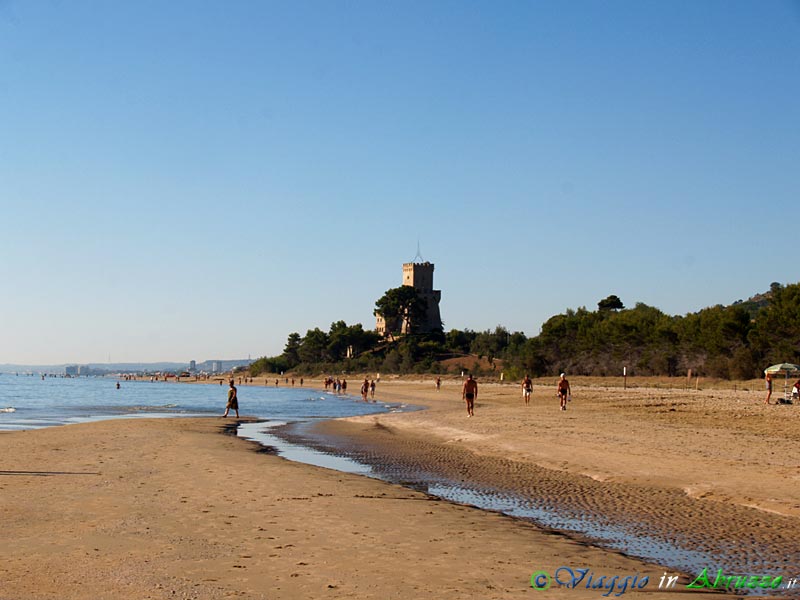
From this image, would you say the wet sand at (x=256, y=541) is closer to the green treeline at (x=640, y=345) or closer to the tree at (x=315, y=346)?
the green treeline at (x=640, y=345)

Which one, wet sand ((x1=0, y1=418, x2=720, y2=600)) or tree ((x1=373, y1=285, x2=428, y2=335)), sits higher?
tree ((x1=373, y1=285, x2=428, y2=335))

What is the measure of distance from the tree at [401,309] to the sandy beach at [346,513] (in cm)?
13733

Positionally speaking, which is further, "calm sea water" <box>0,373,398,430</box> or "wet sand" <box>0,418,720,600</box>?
"calm sea water" <box>0,373,398,430</box>

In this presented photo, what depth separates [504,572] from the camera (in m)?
8.11

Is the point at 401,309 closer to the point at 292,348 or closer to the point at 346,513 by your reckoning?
the point at 292,348

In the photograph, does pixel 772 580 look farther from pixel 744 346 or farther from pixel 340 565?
pixel 744 346

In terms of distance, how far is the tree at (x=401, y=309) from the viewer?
16112cm

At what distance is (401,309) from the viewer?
6417 inches

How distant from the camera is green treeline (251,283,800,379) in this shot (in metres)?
62.5

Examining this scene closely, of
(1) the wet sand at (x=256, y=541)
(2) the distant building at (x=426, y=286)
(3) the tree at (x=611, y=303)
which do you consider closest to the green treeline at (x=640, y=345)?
(3) the tree at (x=611, y=303)

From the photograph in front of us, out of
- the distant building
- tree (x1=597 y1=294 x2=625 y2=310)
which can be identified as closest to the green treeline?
tree (x1=597 y1=294 x2=625 y2=310)

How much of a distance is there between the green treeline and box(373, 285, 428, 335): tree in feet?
42.6

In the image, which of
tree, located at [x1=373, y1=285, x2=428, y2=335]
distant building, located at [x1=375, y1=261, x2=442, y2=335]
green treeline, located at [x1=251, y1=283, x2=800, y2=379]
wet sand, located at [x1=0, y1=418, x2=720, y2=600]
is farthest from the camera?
distant building, located at [x1=375, y1=261, x2=442, y2=335]

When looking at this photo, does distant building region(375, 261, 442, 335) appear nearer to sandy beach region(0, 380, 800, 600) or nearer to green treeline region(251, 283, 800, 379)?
green treeline region(251, 283, 800, 379)
